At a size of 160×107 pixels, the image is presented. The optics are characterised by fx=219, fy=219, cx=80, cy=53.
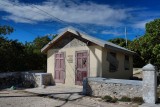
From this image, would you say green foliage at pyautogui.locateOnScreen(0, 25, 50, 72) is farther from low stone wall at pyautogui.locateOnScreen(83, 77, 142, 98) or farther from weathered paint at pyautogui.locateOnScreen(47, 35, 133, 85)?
low stone wall at pyautogui.locateOnScreen(83, 77, 142, 98)

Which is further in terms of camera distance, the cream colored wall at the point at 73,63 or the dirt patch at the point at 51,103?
the cream colored wall at the point at 73,63

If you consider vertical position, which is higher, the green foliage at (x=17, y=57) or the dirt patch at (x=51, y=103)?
the green foliage at (x=17, y=57)

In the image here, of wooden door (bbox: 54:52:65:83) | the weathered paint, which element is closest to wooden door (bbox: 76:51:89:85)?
the weathered paint

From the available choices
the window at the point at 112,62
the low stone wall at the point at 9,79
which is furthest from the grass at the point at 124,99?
the low stone wall at the point at 9,79

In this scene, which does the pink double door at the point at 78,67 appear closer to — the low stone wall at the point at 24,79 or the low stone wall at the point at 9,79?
the low stone wall at the point at 24,79

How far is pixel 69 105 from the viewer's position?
32.6 ft

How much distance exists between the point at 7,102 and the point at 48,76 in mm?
6397

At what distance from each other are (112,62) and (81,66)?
2.28 meters

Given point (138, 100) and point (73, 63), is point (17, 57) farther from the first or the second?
point (138, 100)

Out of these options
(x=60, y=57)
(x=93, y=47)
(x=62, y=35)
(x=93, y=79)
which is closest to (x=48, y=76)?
(x=60, y=57)

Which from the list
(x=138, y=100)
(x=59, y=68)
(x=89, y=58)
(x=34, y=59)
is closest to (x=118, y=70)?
(x=89, y=58)

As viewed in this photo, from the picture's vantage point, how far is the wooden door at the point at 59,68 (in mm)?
16266

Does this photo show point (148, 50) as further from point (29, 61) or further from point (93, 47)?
point (29, 61)

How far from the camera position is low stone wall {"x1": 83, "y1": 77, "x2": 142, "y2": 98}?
34.3ft
